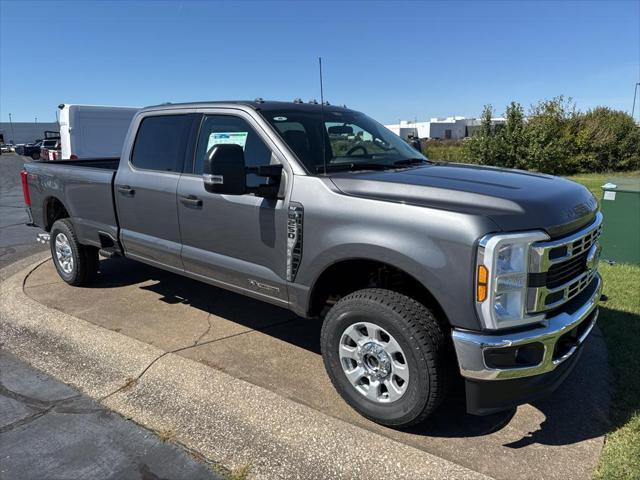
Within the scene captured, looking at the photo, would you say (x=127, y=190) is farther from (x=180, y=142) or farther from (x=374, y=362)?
(x=374, y=362)

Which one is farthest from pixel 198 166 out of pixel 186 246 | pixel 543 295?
pixel 543 295

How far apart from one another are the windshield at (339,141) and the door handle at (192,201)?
86cm

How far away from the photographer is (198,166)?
427 centimetres

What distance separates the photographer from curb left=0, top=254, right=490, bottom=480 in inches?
112

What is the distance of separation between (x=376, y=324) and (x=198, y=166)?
2.09 metres

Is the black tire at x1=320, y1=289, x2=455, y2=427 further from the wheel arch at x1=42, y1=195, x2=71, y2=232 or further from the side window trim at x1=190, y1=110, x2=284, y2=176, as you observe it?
the wheel arch at x1=42, y1=195, x2=71, y2=232

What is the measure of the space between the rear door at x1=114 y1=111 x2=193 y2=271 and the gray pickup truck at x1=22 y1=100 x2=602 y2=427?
18 millimetres

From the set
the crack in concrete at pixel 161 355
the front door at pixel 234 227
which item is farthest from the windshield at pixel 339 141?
the crack in concrete at pixel 161 355

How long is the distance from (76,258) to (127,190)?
147 cm

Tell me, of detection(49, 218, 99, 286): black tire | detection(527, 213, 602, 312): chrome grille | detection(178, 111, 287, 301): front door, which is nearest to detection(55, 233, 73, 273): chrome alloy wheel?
detection(49, 218, 99, 286): black tire

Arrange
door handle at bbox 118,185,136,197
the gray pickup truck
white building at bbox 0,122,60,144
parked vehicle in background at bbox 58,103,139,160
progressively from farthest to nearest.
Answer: white building at bbox 0,122,60,144
parked vehicle in background at bbox 58,103,139,160
door handle at bbox 118,185,136,197
the gray pickup truck

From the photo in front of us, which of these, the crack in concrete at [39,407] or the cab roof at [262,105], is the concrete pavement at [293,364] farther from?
the cab roof at [262,105]

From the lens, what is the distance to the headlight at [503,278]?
260 cm

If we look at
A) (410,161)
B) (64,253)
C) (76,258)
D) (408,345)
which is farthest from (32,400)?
(410,161)
